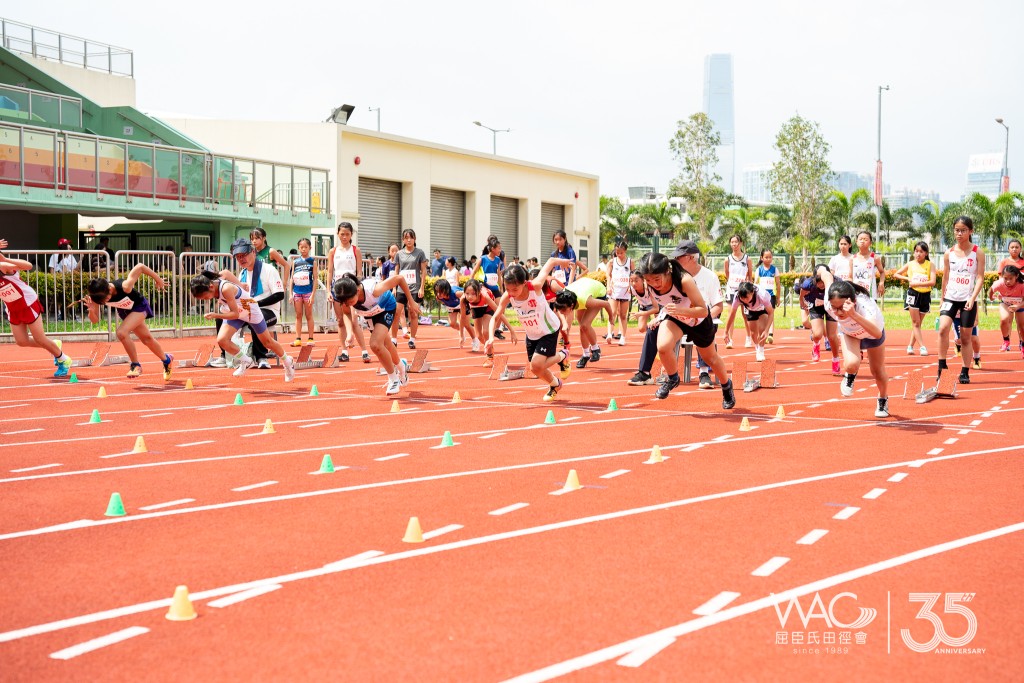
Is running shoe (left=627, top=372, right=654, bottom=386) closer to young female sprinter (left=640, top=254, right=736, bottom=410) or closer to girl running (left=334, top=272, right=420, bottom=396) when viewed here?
young female sprinter (left=640, top=254, right=736, bottom=410)

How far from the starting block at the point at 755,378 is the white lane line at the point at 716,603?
31.1ft

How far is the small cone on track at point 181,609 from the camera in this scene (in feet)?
15.7

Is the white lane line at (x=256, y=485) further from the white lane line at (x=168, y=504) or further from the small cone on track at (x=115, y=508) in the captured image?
the small cone on track at (x=115, y=508)

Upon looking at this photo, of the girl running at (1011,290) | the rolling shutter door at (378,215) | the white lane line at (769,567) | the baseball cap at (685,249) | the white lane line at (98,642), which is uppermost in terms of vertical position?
the rolling shutter door at (378,215)

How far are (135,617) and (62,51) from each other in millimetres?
38597

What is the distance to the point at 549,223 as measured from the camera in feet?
185

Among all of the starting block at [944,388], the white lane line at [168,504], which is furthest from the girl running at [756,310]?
the white lane line at [168,504]

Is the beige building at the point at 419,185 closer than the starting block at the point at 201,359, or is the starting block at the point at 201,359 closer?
the starting block at the point at 201,359

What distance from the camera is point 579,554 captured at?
5898 mm

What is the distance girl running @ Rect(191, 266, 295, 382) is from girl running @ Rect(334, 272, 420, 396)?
2187 millimetres

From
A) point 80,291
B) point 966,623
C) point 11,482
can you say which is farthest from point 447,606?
point 80,291

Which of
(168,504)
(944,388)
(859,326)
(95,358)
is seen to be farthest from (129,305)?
(944,388)

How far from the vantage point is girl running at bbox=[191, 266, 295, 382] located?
48.4 feet

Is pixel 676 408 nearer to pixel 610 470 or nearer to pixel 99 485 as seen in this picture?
pixel 610 470
